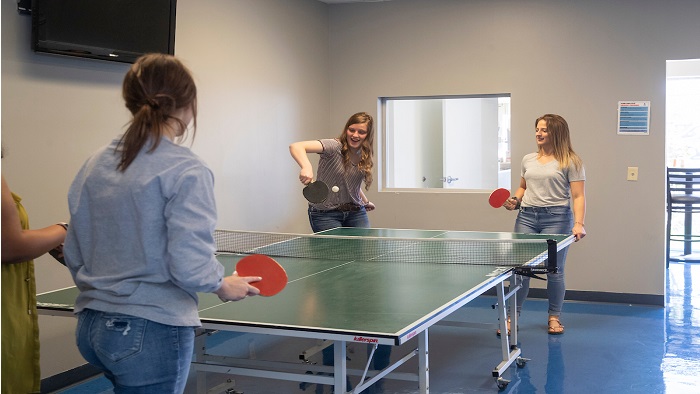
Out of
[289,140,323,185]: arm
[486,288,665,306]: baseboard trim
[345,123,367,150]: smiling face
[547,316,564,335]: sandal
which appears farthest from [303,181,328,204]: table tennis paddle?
[486,288,665,306]: baseboard trim

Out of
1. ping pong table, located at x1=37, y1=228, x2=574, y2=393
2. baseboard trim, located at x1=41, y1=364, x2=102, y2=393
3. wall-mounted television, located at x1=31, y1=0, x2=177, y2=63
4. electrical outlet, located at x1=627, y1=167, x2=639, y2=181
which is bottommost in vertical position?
baseboard trim, located at x1=41, y1=364, x2=102, y2=393

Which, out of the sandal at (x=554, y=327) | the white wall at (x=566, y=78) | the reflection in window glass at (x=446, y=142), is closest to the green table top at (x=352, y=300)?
the sandal at (x=554, y=327)

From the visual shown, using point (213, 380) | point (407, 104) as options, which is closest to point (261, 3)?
point (407, 104)

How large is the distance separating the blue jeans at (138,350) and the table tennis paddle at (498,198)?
379cm

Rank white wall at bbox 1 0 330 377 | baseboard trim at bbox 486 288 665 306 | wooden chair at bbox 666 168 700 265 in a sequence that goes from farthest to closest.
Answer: wooden chair at bbox 666 168 700 265 < baseboard trim at bbox 486 288 665 306 < white wall at bbox 1 0 330 377

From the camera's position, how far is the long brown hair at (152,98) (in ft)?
6.04

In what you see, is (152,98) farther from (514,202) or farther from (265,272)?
(514,202)

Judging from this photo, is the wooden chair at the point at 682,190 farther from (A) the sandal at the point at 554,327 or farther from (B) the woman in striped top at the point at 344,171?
(B) the woman in striped top at the point at 344,171

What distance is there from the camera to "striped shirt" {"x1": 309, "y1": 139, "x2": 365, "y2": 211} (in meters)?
5.12

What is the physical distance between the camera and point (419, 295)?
3221 millimetres

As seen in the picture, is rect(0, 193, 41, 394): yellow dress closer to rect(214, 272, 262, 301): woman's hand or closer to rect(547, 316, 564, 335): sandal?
rect(214, 272, 262, 301): woman's hand

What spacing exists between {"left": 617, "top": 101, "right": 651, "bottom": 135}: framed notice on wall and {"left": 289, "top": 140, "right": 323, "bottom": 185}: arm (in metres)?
2.87

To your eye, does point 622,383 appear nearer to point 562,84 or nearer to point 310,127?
point 562,84

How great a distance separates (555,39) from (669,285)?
2.66 m
